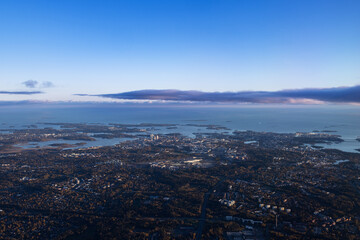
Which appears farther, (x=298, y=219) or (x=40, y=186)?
(x=40, y=186)

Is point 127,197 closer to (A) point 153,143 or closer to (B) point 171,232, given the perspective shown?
(B) point 171,232

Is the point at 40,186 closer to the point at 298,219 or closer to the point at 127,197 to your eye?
the point at 127,197

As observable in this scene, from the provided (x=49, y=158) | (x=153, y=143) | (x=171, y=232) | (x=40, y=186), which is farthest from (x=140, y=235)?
(x=153, y=143)

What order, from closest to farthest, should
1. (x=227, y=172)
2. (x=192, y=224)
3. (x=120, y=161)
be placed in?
1. (x=192, y=224)
2. (x=227, y=172)
3. (x=120, y=161)

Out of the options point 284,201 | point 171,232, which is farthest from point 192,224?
point 284,201

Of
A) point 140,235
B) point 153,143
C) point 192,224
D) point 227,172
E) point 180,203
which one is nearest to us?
point 140,235

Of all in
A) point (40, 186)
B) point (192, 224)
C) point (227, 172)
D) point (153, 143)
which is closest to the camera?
point (192, 224)

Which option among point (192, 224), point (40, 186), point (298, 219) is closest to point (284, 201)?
point (298, 219)

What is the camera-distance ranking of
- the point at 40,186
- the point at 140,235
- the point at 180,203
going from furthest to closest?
the point at 40,186 < the point at 180,203 < the point at 140,235

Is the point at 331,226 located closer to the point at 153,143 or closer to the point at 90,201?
the point at 90,201

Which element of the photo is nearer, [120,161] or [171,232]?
[171,232]
